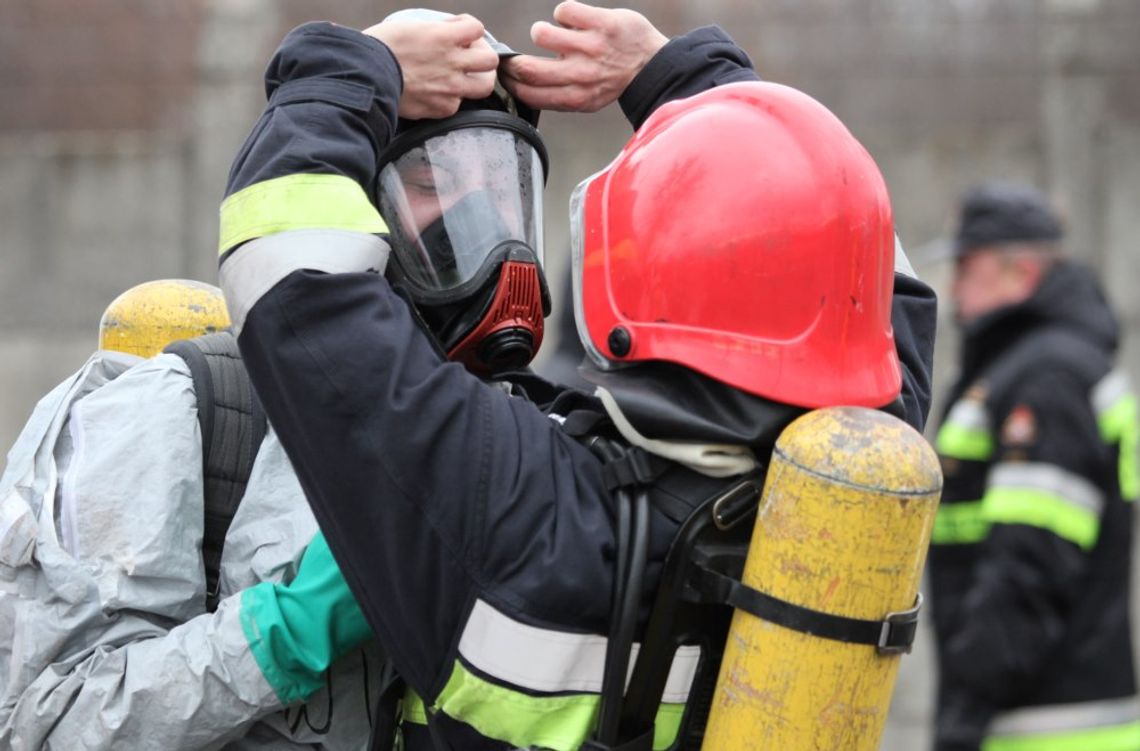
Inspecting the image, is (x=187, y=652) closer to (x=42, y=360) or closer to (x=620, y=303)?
(x=620, y=303)

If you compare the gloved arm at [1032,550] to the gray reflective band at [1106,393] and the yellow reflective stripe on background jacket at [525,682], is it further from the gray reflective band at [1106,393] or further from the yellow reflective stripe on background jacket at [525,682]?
the yellow reflective stripe on background jacket at [525,682]

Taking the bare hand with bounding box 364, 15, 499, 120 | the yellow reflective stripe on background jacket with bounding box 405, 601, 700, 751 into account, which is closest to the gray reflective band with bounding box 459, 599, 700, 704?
the yellow reflective stripe on background jacket with bounding box 405, 601, 700, 751

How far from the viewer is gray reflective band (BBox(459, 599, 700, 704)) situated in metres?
1.83

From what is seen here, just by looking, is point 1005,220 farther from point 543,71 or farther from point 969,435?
point 543,71

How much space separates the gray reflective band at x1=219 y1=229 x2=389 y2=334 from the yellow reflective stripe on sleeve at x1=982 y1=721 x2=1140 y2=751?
2936mm

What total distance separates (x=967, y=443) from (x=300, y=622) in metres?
2.85

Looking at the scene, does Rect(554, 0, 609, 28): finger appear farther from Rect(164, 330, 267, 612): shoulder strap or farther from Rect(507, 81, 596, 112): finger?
Rect(164, 330, 267, 612): shoulder strap

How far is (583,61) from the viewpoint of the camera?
2.30 meters

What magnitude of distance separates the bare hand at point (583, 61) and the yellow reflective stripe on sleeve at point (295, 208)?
49 centimetres

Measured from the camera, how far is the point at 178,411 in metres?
2.16

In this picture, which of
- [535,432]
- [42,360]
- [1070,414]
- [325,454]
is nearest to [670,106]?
[535,432]

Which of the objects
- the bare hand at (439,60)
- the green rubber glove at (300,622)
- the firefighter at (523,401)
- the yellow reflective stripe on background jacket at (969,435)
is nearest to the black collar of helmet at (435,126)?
the bare hand at (439,60)

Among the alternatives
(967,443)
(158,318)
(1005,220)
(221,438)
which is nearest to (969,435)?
(967,443)

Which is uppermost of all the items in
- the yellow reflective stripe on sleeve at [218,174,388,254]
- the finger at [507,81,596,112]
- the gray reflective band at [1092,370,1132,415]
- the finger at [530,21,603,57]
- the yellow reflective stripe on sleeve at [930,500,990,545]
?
the finger at [530,21,603,57]
